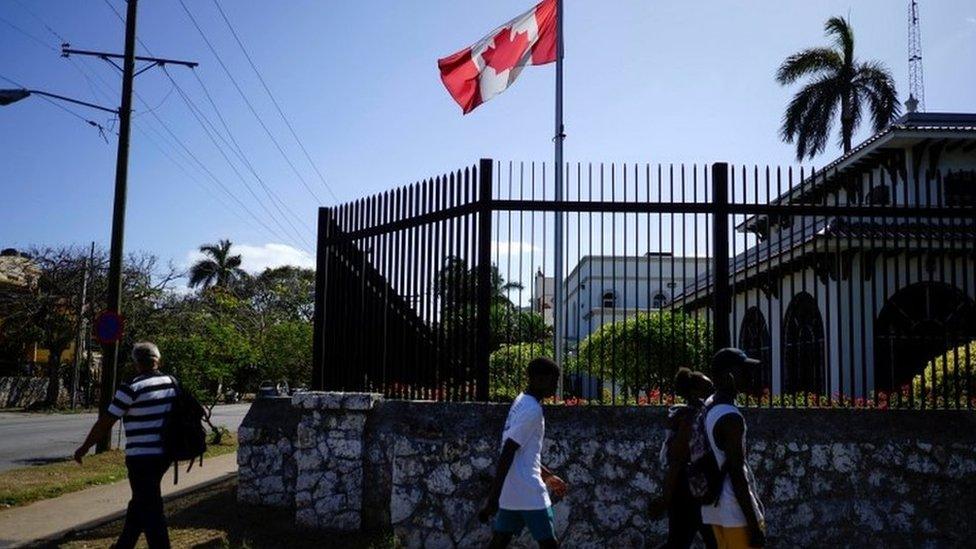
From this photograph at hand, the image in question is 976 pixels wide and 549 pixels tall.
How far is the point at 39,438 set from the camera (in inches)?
745

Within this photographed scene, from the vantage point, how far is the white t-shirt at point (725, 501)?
4023mm

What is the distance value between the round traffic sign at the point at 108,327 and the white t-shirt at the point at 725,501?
11674mm

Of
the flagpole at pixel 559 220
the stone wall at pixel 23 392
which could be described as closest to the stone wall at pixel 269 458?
the flagpole at pixel 559 220

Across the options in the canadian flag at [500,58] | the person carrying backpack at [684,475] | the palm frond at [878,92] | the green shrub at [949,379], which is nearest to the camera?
the person carrying backpack at [684,475]

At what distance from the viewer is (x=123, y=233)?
15.3 m

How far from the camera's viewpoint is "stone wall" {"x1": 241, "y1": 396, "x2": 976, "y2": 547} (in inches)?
269

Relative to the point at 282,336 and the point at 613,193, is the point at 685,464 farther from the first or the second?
the point at 282,336

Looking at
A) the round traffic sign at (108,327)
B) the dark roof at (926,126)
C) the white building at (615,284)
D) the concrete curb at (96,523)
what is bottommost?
the concrete curb at (96,523)

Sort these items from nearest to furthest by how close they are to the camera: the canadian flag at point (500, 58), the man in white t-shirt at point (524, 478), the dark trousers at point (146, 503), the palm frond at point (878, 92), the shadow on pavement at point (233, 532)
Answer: the man in white t-shirt at point (524, 478)
the dark trousers at point (146, 503)
the shadow on pavement at point (233, 532)
the canadian flag at point (500, 58)
the palm frond at point (878, 92)

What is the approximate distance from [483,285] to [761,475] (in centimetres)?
270

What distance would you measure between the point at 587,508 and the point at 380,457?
190 centimetres

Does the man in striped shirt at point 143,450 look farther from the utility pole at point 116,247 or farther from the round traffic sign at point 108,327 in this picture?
the utility pole at point 116,247

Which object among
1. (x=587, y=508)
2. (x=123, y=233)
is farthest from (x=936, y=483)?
(x=123, y=233)

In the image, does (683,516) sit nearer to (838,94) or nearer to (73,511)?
(73,511)
